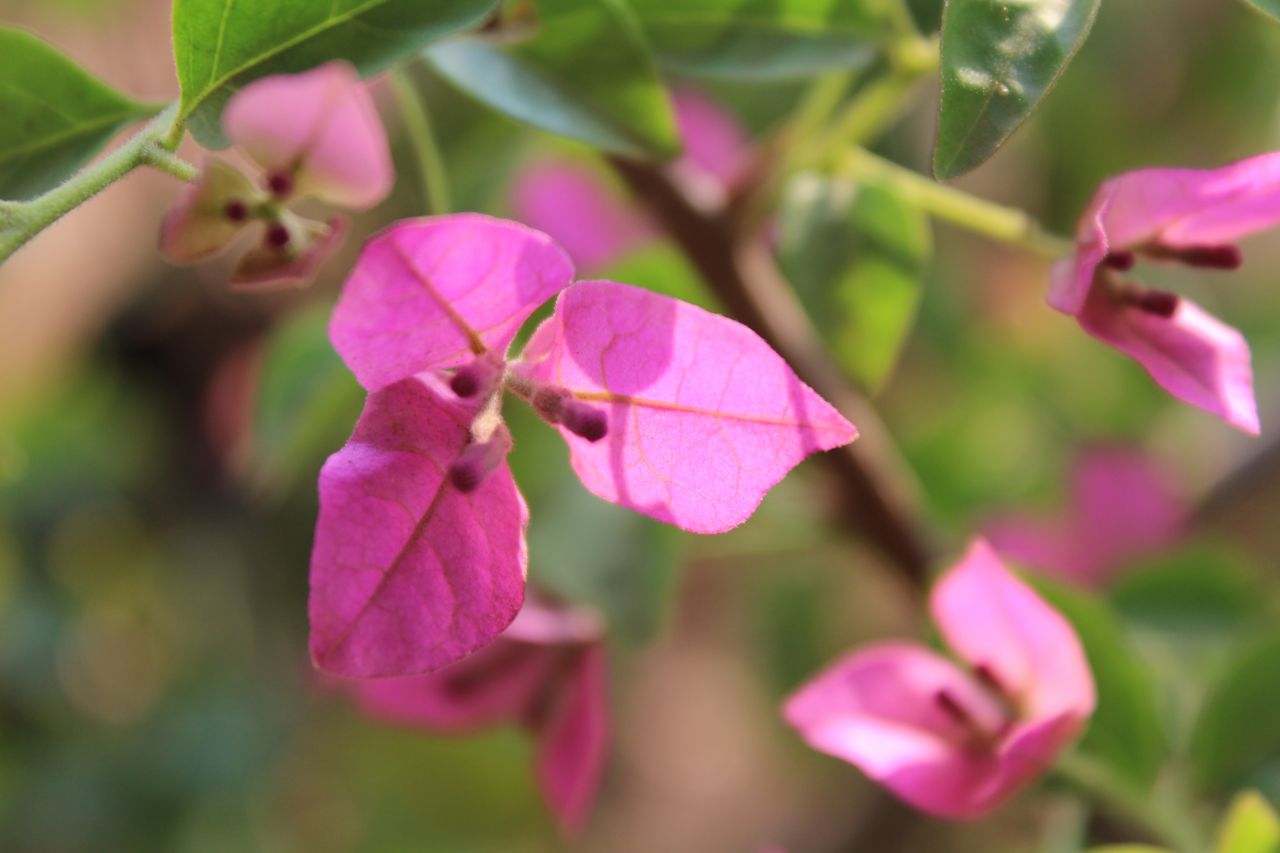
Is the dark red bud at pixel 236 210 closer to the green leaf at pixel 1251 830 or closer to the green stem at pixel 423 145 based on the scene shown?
the green stem at pixel 423 145

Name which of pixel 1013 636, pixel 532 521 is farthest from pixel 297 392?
pixel 1013 636

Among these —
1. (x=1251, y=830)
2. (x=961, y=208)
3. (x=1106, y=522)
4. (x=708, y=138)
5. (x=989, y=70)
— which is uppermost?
(x=989, y=70)

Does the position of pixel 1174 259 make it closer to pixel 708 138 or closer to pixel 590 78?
pixel 590 78

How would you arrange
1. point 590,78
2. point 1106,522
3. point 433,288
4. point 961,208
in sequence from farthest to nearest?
Answer: point 1106,522 < point 961,208 < point 590,78 < point 433,288

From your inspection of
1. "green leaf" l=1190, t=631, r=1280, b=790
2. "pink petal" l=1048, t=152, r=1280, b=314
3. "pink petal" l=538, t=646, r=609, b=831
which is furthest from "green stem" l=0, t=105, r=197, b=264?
"green leaf" l=1190, t=631, r=1280, b=790

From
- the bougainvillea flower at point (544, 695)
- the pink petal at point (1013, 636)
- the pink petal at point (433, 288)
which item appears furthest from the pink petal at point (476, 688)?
the pink petal at point (433, 288)
